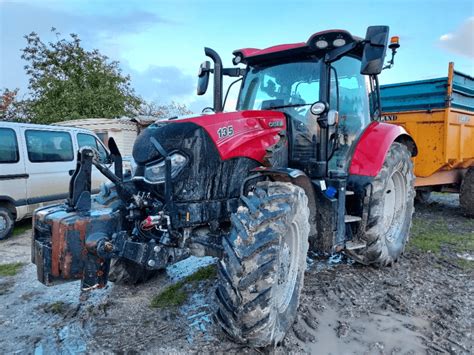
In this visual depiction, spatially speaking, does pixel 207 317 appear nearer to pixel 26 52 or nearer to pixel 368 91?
pixel 368 91

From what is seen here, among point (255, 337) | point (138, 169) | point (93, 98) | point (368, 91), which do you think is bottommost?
point (255, 337)

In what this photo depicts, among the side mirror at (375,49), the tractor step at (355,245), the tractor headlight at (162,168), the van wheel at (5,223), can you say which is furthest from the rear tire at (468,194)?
the van wheel at (5,223)

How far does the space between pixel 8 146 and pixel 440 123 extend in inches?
282

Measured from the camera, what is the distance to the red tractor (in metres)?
2.75

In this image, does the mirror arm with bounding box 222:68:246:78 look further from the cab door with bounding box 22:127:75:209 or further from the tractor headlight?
the cab door with bounding box 22:127:75:209

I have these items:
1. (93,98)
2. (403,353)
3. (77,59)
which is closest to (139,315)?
(403,353)

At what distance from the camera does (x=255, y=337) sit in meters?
2.69

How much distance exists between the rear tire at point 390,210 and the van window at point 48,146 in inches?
229

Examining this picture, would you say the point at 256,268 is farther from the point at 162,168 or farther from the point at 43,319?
the point at 43,319

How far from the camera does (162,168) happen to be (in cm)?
308

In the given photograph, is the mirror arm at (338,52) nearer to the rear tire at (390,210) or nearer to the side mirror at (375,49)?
the side mirror at (375,49)

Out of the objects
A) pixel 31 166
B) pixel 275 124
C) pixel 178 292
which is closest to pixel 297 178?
pixel 275 124

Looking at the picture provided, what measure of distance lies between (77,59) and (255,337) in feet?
63.4

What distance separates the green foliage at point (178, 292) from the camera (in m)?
3.74
